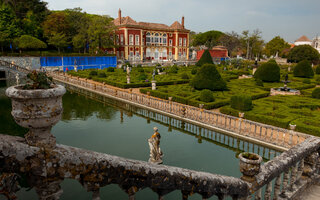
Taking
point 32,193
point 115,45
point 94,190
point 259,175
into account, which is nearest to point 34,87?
A: point 94,190

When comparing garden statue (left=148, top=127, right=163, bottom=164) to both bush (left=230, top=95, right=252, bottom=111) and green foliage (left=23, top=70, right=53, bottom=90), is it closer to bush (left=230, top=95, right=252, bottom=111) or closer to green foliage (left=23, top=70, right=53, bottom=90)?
green foliage (left=23, top=70, right=53, bottom=90)

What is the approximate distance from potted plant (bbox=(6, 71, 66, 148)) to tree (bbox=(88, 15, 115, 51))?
135ft

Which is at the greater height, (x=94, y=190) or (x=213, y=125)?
(x=94, y=190)

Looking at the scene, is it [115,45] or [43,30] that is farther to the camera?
[115,45]

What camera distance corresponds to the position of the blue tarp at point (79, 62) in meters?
35.7

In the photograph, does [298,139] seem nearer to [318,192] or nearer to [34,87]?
[318,192]

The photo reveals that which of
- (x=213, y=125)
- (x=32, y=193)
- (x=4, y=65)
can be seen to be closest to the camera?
(x=32, y=193)

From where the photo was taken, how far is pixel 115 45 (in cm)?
4512

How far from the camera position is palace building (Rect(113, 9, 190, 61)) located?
47.6 meters

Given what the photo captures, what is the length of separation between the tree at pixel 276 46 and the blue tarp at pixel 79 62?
4377 centimetres

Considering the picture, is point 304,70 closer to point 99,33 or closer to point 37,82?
point 99,33

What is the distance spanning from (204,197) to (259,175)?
0.99 metres

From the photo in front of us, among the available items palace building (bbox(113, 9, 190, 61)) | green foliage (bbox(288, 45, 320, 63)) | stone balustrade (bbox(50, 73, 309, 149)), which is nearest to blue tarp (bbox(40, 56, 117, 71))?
palace building (bbox(113, 9, 190, 61))

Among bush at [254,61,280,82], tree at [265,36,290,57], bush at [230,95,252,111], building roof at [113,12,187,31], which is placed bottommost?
bush at [230,95,252,111]
